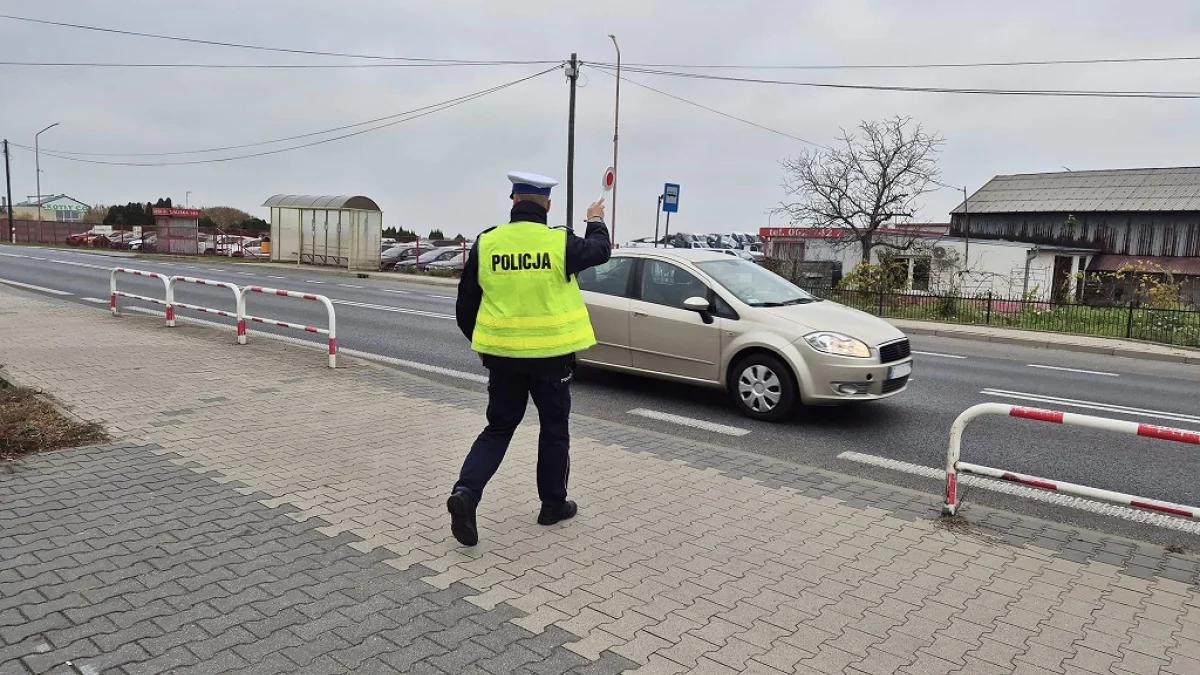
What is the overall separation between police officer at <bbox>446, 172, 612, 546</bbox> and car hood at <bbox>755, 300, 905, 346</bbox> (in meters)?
3.74

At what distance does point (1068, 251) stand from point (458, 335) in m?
37.5

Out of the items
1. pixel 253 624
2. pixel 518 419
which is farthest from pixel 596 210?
pixel 253 624

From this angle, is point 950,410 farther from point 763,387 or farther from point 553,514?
point 553,514

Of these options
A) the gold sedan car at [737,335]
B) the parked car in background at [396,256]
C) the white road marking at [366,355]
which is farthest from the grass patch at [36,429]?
the parked car in background at [396,256]

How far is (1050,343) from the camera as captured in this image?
16219 millimetres

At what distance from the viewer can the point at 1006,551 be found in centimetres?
447

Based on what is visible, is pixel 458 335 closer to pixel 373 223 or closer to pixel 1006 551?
pixel 1006 551

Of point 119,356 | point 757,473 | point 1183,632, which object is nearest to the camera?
point 1183,632

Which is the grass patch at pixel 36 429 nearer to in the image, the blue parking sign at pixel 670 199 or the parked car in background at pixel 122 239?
the blue parking sign at pixel 670 199

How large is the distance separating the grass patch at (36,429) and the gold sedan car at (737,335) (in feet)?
15.0

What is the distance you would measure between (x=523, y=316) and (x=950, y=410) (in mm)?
5806

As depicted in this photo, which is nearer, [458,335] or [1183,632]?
[1183,632]

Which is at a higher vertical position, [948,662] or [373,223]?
[373,223]

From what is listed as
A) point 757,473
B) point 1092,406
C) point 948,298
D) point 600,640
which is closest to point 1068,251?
point 948,298
